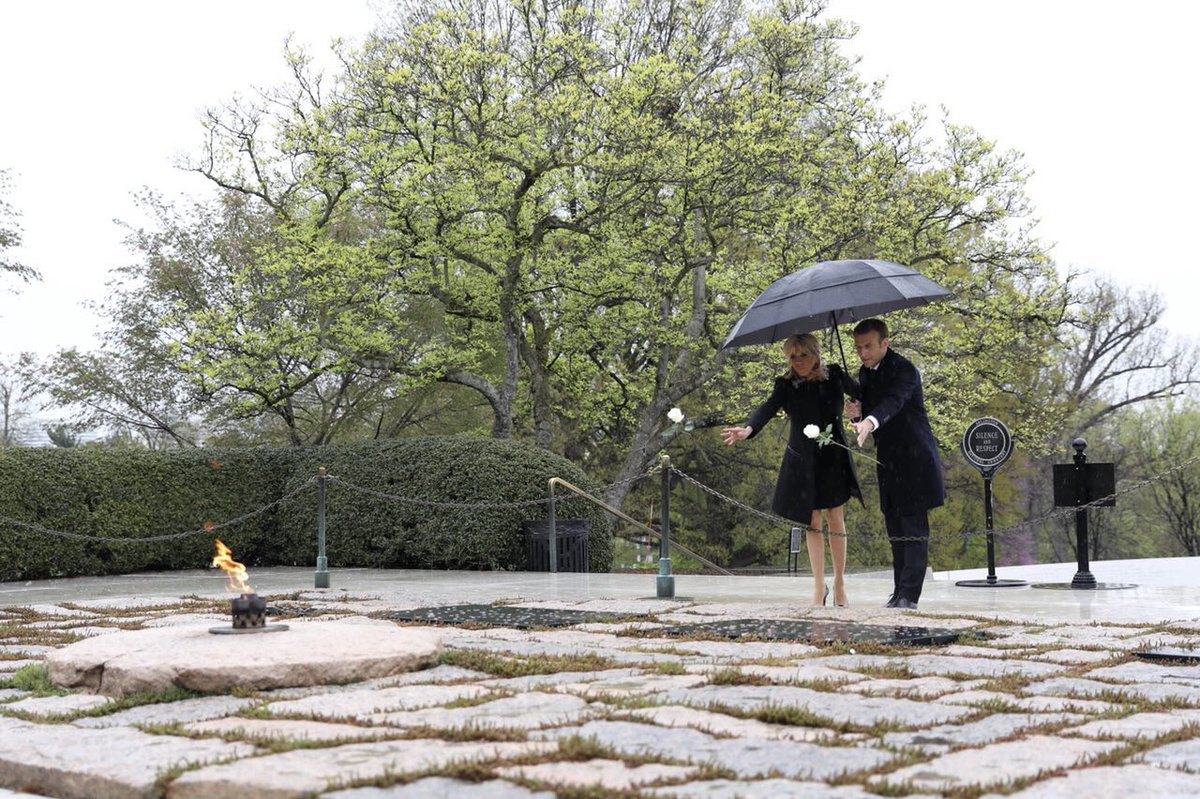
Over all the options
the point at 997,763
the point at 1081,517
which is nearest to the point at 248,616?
the point at 997,763

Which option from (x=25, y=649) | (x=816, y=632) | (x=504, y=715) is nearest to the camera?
(x=504, y=715)

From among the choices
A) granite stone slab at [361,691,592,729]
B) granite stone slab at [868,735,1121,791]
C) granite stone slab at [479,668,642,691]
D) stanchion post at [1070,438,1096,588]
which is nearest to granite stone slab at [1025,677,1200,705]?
granite stone slab at [868,735,1121,791]

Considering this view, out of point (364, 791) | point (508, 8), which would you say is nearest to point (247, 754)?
point (364, 791)

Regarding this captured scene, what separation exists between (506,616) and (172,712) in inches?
144

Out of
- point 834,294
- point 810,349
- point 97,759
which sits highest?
point 834,294

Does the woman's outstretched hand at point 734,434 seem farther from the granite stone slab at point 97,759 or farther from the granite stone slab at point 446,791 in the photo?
the granite stone slab at point 446,791

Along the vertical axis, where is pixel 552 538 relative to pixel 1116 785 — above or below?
above

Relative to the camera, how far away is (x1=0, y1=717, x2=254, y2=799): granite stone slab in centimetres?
359

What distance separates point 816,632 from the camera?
6.77m

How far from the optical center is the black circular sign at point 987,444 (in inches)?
492

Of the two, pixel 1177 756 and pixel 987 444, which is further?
pixel 987 444

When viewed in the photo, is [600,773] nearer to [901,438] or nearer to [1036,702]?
[1036,702]

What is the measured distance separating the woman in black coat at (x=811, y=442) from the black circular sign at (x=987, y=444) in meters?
4.41

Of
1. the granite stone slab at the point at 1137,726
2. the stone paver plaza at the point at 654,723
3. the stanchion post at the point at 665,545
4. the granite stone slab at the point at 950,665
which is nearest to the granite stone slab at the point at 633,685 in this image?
the stone paver plaza at the point at 654,723
